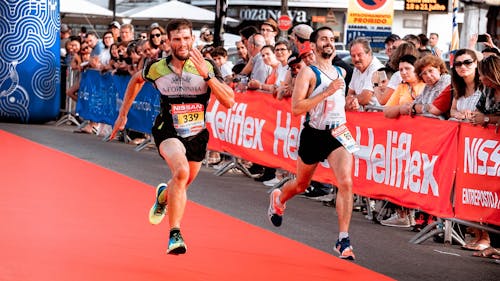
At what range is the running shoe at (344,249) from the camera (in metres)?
9.88

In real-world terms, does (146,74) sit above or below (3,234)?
above

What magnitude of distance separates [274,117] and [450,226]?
15.2ft

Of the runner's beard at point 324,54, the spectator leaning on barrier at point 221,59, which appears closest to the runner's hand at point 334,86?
the runner's beard at point 324,54

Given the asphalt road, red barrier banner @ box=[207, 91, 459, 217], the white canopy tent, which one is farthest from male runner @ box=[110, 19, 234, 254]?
the white canopy tent

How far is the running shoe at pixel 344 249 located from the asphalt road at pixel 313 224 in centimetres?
22

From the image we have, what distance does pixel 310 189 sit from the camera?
50.1 feet

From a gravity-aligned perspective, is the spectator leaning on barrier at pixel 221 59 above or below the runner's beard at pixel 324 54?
below

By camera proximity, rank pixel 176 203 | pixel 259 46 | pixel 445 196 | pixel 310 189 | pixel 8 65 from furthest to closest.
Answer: pixel 8 65, pixel 259 46, pixel 310 189, pixel 445 196, pixel 176 203

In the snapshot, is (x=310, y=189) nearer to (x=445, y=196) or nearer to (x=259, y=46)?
(x=259, y=46)

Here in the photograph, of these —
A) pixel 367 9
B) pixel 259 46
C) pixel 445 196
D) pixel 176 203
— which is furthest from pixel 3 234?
pixel 367 9

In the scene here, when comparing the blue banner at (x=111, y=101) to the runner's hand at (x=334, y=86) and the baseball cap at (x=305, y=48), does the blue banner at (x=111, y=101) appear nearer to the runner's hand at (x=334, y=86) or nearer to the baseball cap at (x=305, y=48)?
the baseball cap at (x=305, y=48)

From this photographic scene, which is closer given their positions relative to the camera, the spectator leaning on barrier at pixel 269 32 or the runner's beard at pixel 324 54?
Result: the runner's beard at pixel 324 54

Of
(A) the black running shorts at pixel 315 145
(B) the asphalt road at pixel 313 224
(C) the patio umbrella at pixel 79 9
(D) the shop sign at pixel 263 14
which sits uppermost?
(D) the shop sign at pixel 263 14

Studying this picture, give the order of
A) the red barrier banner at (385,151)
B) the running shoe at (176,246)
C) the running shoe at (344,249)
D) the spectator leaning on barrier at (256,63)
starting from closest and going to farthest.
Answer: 1. the running shoe at (176,246)
2. the running shoe at (344,249)
3. the red barrier banner at (385,151)
4. the spectator leaning on barrier at (256,63)
